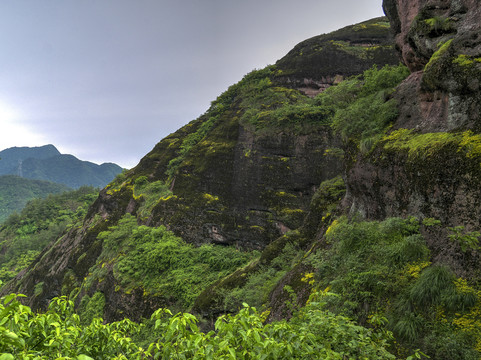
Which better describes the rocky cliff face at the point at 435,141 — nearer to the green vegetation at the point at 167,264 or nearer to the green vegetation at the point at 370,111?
the green vegetation at the point at 370,111

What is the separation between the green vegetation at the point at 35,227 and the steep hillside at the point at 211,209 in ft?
91.1

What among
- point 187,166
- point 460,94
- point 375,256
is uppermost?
point 187,166

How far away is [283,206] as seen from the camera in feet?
73.3

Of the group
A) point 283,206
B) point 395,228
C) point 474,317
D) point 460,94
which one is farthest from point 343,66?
point 474,317

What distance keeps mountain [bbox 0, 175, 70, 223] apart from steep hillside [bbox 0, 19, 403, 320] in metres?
148

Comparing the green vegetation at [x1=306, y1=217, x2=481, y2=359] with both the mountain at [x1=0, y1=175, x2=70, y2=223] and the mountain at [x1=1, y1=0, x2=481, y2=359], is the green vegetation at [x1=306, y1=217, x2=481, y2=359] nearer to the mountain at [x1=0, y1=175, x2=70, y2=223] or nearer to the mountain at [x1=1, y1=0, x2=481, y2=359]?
the mountain at [x1=1, y1=0, x2=481, y2=359]

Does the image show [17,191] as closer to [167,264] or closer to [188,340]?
[167,264]

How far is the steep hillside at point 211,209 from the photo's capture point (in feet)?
65.6

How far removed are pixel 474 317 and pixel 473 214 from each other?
242 cm

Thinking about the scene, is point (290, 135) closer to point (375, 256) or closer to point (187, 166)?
point (187, 166)

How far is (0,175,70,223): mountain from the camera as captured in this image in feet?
460

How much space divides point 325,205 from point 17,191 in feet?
650

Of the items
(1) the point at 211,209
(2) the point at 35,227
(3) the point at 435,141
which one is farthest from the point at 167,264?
(2) the point at 35,227

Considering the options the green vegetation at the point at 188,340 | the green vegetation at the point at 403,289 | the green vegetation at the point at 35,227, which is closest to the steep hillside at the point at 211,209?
the green vegetation at the point at 403,289
